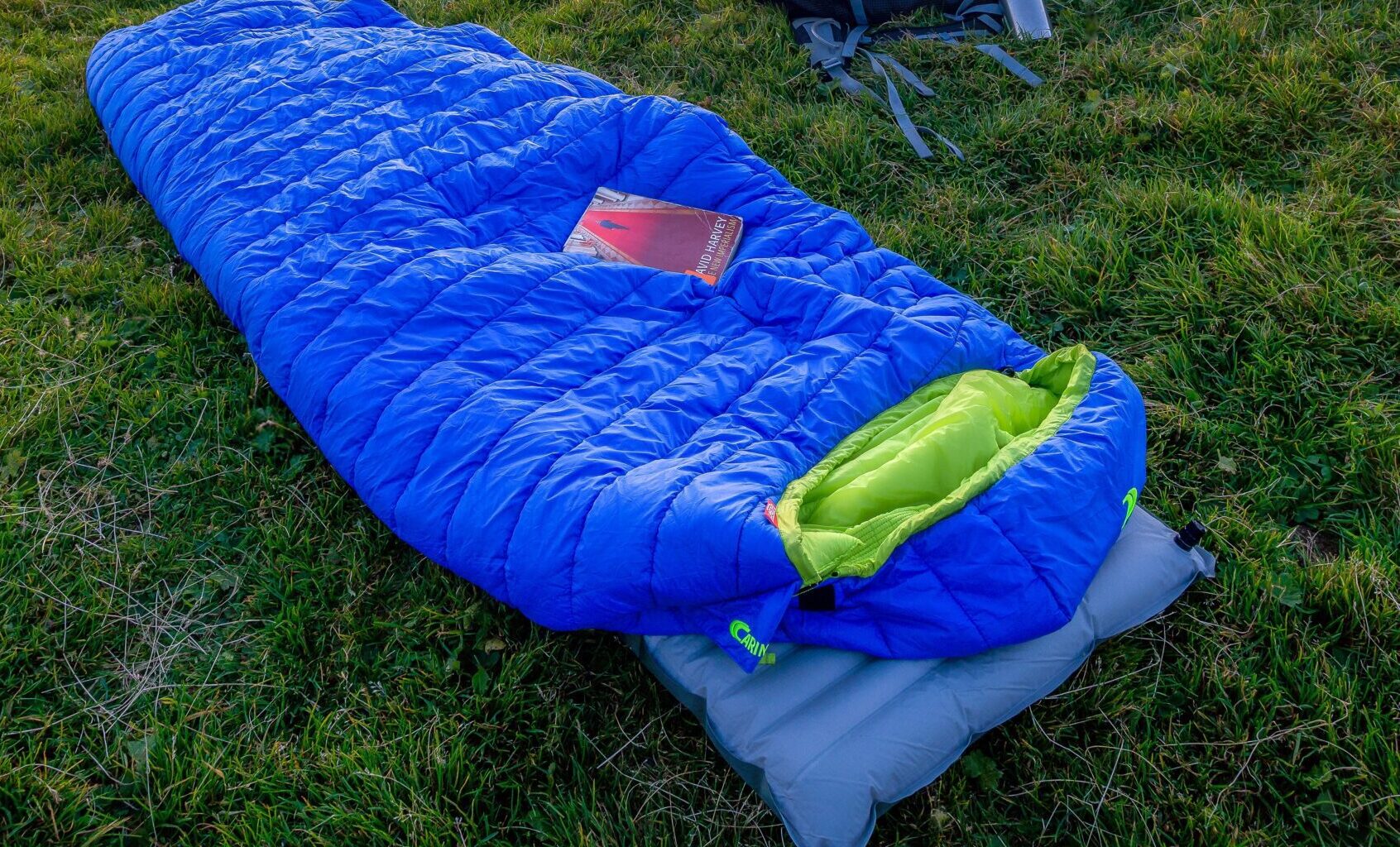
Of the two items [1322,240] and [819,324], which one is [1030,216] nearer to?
[1322,240]

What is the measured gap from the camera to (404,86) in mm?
2859

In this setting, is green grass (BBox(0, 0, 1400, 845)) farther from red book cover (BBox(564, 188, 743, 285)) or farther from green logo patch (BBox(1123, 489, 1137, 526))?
red book cover (BBox(564, 188, 743, 285))

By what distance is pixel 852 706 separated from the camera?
1.69 meters

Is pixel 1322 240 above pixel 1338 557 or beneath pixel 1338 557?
above

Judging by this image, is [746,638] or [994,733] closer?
[746,638]

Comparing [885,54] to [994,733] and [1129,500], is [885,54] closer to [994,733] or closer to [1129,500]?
[1129,500]

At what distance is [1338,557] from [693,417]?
1.42 m

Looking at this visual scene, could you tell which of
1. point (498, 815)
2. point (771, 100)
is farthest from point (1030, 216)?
point (498, 815)

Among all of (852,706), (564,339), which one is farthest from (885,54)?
(852,706)

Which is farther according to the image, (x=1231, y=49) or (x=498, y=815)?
(x=1231, y=49)

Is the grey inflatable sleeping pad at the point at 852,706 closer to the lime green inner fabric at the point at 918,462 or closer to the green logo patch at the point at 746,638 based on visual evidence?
the green logo patch at the point at 746,638

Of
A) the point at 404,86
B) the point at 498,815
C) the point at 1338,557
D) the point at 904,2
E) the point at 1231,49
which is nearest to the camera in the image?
the point at 498,815

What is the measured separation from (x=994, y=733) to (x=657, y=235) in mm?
1453

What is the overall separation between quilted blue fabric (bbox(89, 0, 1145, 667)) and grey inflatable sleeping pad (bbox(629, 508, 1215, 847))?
6cm
